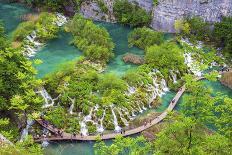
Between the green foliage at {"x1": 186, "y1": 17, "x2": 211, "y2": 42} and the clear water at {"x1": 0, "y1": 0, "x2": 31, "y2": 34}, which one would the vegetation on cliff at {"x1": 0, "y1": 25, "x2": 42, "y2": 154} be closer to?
the clear water at {"x1": 0, "y1": 0, "x2": 31, "y2": 34}

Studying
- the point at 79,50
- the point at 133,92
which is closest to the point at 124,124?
the point at 133,92

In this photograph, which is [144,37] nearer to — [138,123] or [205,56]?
[205,56]

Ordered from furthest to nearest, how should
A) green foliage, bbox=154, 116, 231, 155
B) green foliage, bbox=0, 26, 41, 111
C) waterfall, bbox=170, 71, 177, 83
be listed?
waterfall, bbox=170, 71, 177, 83 < green foliage, bbox=0, 26, 41, 111 < green foliage, bbox=154, 116, 231, 155

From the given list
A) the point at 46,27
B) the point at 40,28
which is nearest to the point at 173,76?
the point at 46,27

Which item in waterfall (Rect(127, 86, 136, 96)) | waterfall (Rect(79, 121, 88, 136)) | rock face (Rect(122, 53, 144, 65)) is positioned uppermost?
rock face (Rect(122, 53, 144, 65))

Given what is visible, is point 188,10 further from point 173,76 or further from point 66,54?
point 66,54

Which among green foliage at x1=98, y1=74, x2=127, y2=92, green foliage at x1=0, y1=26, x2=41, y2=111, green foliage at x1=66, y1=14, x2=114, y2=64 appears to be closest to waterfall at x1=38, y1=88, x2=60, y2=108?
green foliage at x1=0, y1=26, x2=41, y2=111

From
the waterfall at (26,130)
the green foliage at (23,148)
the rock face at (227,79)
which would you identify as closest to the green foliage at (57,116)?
the waterfall at (26,130)
